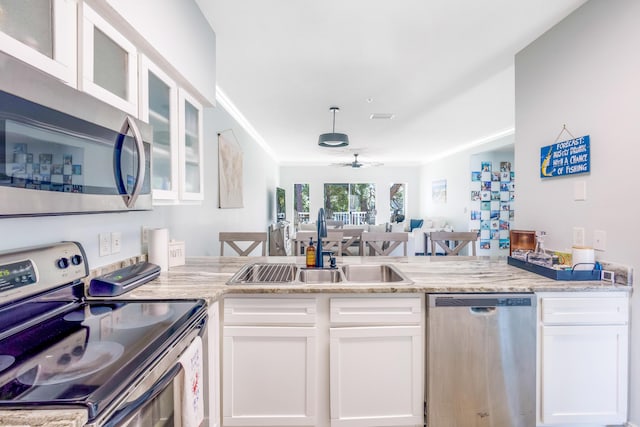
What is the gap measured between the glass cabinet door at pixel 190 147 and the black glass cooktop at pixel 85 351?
30.5 inches

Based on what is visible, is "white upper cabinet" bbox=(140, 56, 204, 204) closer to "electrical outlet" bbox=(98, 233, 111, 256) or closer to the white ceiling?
"electrical outlet" bbox=(98, 233, 111, 256)

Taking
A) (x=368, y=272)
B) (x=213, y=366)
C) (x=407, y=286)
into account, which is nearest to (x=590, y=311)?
(x=407, y=286)

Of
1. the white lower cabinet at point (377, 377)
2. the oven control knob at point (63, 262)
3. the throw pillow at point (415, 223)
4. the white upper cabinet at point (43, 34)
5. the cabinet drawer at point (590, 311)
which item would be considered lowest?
the white lower cabinet at point (377, 377)

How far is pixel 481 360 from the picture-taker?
64.1 inches

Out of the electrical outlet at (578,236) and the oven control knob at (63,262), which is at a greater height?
the electrical outlet at (578,236)

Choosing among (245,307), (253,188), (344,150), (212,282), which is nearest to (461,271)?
(245,307)

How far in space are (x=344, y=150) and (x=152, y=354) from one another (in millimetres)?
6699

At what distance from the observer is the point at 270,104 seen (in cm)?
396

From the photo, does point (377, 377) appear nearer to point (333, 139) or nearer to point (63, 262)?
point (63, 262)

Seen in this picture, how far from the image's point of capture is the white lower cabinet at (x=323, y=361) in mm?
1614

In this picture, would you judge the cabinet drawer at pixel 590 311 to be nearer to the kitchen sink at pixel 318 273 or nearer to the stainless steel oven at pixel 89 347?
the kitchen sink at pixel 318 273

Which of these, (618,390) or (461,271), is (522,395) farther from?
(461,271)

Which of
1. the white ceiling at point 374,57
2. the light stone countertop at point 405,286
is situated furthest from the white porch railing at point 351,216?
the light stone countertop at point 405,286

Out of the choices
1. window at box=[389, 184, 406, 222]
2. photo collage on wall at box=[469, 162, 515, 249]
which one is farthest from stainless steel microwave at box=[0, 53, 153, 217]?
window at box=[389, 184, 406, 222]
